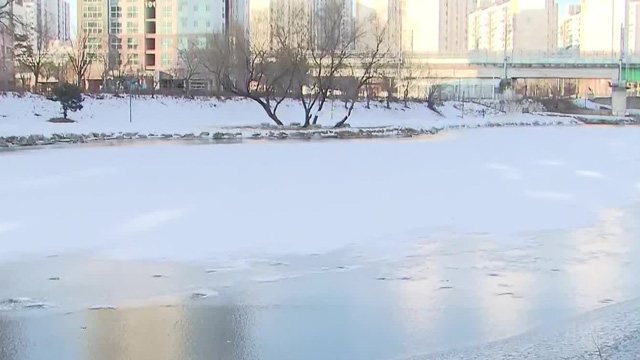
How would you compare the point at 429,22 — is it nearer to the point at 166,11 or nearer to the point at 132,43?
the point at 166,11

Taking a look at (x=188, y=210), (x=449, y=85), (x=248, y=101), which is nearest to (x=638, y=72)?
(x=449, y=85)

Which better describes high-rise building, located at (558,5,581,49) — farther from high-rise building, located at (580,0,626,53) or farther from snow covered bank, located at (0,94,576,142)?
→ snow covered bank, located at (0,94,576,142)

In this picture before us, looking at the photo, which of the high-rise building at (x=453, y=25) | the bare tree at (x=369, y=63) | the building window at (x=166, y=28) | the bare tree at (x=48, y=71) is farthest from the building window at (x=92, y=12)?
the bare tree at (x=369, y=63)

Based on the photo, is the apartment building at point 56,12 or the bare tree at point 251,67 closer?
the bare tree at point 251,67

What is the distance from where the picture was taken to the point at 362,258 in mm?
9461

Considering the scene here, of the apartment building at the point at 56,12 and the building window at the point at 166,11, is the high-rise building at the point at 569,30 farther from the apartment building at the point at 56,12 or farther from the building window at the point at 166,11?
the apartment building at the point at 56,12

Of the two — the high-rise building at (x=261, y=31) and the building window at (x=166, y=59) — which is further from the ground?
the building window at (x=166, y=59)

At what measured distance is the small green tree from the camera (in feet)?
160

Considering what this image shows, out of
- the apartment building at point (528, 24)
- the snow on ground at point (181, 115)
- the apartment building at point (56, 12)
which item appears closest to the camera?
the snow on ground at point (181, 115)

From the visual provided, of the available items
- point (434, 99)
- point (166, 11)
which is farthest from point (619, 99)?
point (166, 11)

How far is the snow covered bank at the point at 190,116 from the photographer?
4647cm

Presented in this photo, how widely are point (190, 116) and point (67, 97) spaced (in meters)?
12.0

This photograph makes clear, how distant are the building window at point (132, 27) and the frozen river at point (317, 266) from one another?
13510 cm

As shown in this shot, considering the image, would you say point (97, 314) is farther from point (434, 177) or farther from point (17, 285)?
point (434, 177)
